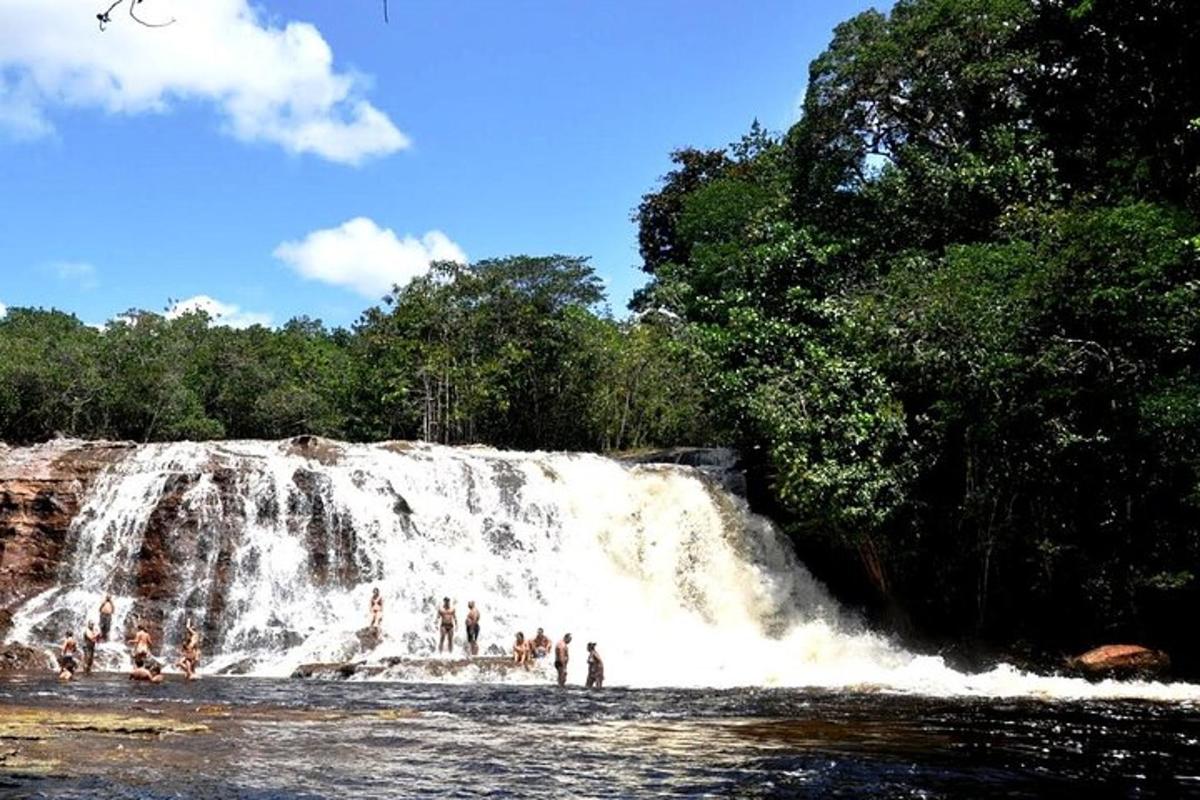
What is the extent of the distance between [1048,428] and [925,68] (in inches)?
423

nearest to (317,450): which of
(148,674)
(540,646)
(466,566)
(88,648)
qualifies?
(466,566)

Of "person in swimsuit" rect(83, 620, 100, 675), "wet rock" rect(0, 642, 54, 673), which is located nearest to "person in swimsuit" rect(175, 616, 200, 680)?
"person in swimsuit" rect(83, 620, 100, 675)

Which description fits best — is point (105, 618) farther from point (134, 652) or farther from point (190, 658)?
point (190, 658)

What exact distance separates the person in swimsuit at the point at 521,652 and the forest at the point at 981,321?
6420mm

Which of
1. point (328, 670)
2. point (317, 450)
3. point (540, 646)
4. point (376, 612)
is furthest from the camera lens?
point (317, 450)

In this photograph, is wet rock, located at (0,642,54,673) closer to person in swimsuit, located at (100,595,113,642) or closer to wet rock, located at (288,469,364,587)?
person in swimsuit, located at (100,595,113,642)

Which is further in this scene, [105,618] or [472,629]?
[472,629]

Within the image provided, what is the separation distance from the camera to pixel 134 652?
60.7 ft

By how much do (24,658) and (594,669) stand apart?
10.1 metres

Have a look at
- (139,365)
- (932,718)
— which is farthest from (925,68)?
(139,365)

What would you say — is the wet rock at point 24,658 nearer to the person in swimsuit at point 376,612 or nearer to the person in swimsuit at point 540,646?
the person in swimsuit at point 376,612

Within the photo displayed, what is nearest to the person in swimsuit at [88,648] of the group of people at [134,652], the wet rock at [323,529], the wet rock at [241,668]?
the group of people at [134,652]

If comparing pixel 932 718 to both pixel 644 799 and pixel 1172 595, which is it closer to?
pixel 644 799

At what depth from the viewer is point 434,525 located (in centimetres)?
2372
